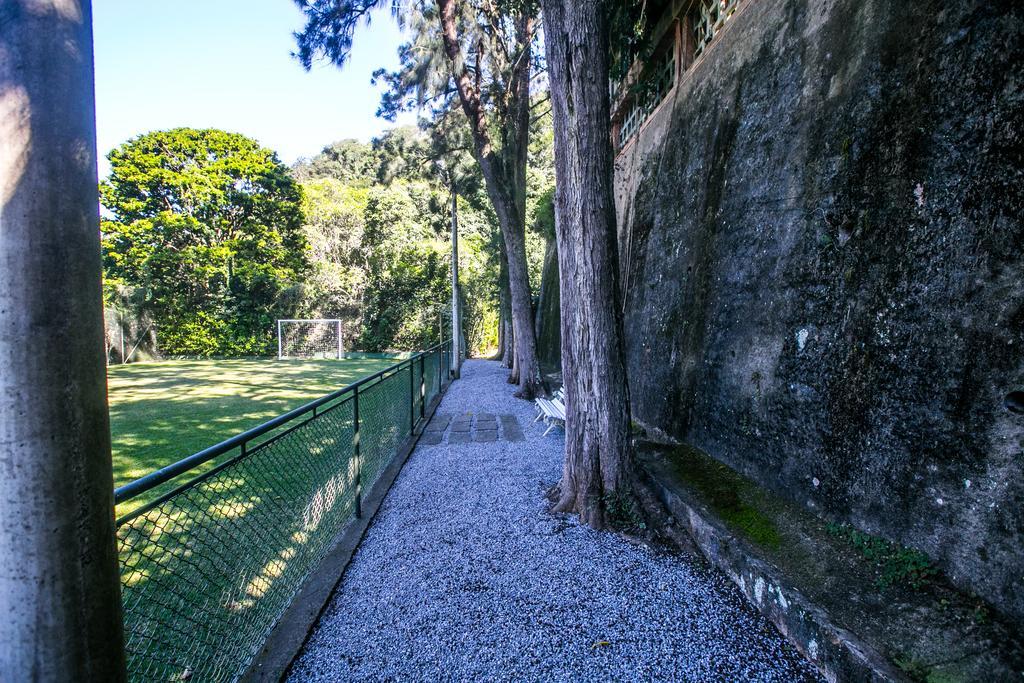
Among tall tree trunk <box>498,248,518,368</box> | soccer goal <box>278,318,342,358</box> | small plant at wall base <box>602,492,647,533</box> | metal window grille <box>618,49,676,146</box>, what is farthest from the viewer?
soccer goal <box>278,318,342,358</box>

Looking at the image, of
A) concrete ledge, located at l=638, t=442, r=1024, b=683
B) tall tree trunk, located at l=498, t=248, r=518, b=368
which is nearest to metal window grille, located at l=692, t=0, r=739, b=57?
concrete ledge, located at l=638, t=442, r=1024, b=683

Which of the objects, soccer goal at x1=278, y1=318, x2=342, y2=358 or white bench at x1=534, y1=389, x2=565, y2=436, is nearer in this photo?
white bench at x1=534, y1=389, x2=565, y2=436

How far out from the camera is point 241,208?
2039 centimetres

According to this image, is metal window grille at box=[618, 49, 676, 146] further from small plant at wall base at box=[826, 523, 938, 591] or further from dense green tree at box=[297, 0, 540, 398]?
small plant at wall base at box=[826, 523, 938, 591]

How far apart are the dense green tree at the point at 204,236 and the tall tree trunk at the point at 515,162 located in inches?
546

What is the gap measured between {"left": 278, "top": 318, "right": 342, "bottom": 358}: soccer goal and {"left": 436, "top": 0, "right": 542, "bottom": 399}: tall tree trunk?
12.7 meters

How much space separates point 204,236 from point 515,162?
16.1m

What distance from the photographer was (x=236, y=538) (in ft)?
8.32

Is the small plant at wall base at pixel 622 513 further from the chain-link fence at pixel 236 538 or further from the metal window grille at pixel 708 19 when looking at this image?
the metal window grille at pixel 708 19

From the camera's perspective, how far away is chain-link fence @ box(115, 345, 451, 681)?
180 centimetres

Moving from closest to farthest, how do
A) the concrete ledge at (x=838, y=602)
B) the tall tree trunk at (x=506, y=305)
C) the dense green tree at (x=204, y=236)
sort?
1. the concrete ledge at (x=838, y=602)
2. the tall tree trunk at (x=506, y=305)
3. the dense green tree at (x=204, y=236)

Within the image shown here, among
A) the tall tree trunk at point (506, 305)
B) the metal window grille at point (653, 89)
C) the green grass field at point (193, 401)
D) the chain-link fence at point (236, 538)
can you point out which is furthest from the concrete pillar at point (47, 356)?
the tall tree trunk at point (506, 305)

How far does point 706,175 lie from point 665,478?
3.22 meters

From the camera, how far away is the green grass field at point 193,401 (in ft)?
18.5
